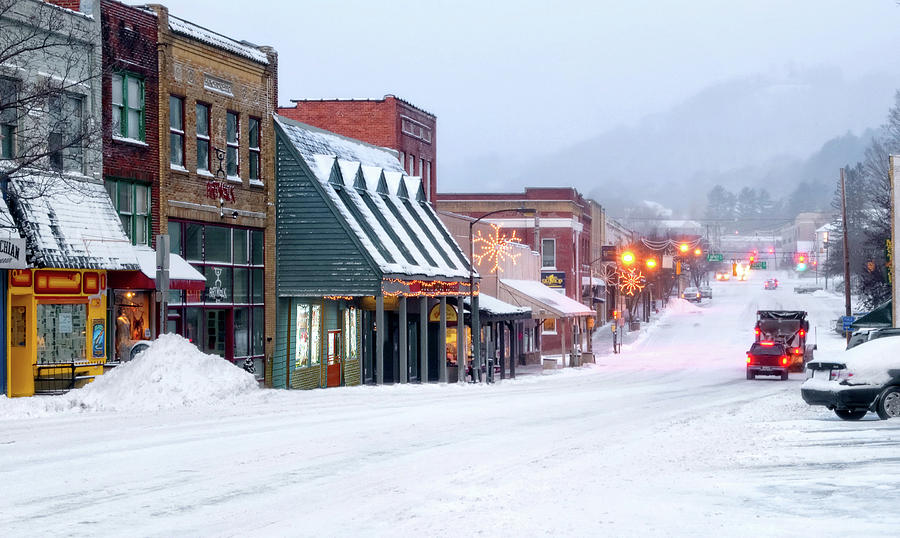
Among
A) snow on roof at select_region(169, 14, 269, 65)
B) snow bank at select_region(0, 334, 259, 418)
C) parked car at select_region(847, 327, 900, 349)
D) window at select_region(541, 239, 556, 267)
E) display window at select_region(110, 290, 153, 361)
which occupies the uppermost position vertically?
snow on roof at select_region(169, 14, 269, 65)

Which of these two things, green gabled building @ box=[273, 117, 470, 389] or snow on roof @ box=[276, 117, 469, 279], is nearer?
green gabled building @ box=[273, 117, 470, 389]

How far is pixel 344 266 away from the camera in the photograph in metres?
40.2

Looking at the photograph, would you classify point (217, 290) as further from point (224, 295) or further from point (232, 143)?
point (232, 143)

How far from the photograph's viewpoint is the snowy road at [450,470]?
12.5 meters

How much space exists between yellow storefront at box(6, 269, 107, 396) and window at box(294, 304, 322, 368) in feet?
34.9

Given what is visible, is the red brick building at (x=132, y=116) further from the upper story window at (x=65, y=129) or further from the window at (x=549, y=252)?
the window at (x=549, y=252)

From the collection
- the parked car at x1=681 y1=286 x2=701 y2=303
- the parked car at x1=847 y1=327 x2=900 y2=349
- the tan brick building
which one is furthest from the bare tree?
the parked car at x1=681 y1=286 x2=701 y2=303

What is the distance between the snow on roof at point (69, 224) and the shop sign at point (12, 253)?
884 millimetres

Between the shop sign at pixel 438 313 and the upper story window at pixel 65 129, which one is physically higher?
the upper story window at pixel 65 129

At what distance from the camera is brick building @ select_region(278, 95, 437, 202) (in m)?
53.6

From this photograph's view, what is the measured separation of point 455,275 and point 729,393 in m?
12.8

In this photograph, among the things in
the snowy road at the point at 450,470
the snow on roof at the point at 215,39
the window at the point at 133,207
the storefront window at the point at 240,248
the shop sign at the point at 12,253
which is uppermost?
the snow on roof at the point at 215,39

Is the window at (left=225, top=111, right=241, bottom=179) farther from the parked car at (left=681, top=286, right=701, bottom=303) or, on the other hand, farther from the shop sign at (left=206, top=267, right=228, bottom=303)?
the parked car at (left=681, top=286, right=701, bottom=303)

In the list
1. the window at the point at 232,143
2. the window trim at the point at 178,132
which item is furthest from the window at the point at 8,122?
the window at the point at 232,143
